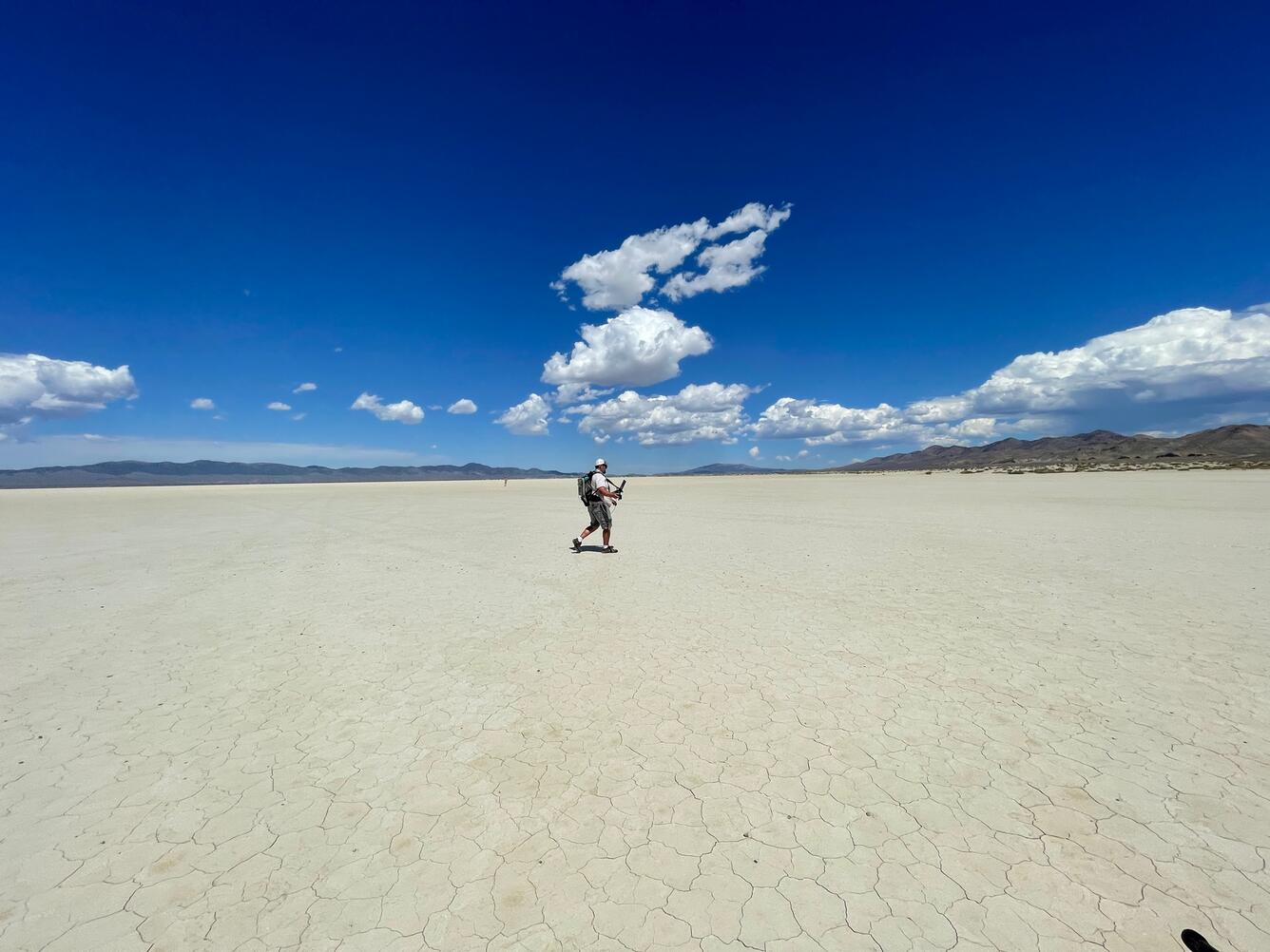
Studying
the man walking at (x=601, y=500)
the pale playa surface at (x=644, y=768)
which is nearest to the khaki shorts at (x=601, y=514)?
the man walking at (x=601, y=500)

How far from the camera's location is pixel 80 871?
3.38 meters

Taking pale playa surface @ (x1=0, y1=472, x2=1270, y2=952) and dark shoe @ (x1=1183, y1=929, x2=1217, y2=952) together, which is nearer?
dark shoe @ (x1=1183, y1=929, x2=1217, y2=952)

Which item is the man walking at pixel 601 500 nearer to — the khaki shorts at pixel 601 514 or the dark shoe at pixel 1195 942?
the khaki shorts at pixel 601 514

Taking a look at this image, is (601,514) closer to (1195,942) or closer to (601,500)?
(601,500)

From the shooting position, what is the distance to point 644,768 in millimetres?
4383

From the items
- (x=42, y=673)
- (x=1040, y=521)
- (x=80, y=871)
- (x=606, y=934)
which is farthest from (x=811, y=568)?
(x=1040, y=521)

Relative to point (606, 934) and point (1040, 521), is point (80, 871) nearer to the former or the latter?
point (606, 934)

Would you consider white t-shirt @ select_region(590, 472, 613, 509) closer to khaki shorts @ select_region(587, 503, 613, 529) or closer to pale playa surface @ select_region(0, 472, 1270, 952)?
khaki shorts @ select_region(587, 503, 613, 529)

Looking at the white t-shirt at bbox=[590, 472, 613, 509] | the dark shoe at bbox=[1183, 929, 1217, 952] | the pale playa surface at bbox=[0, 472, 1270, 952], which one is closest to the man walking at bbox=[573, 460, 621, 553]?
the white t-shirt at bbox=[590, 472, 613, 509]

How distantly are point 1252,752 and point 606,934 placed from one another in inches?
225

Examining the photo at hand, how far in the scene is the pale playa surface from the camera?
2990 mm

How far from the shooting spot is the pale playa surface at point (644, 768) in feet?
9.81

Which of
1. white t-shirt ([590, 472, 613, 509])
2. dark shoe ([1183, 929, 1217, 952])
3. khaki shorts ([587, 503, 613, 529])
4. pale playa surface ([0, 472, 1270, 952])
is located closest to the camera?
dark shoe ([1183, 929, 1217, 952])

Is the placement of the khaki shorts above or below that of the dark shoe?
above
